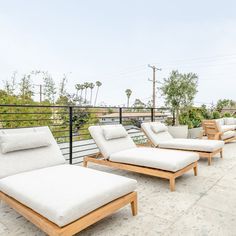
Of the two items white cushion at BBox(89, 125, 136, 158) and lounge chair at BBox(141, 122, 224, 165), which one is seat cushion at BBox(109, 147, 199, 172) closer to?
white cushion at BBox(89, 125, 136, 158)

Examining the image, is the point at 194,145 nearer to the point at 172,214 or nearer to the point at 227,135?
the point at 172,214

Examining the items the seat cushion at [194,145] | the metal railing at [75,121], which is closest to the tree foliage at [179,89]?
the metal railing at [75,121]

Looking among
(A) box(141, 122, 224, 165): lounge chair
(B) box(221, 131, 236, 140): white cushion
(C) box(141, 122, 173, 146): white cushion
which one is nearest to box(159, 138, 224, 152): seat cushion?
(A) box(141, 122, 224, 165): lounge chair

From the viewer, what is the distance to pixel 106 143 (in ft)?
A: 11.1

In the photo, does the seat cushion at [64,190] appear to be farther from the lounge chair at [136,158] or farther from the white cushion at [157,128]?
the white cushion at [157,128]

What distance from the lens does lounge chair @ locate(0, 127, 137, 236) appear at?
146 cm

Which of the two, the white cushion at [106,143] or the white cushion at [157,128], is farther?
the white cushion at [157,128]

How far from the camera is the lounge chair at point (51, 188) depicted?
4.78 feet

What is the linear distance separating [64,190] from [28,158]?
0.98m

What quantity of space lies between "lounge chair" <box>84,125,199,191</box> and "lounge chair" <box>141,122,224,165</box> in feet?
2.37

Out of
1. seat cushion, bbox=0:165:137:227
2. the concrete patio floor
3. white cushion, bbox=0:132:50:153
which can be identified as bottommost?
the concrete patio floor

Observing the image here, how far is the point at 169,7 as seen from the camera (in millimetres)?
7191

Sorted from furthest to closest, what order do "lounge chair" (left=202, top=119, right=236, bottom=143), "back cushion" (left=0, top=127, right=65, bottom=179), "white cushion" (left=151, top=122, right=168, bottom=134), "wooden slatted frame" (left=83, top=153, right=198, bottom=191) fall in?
"lounge chair" (left=202, top=119, right=236, bottom=143) → "white cushion" (left=151, top=122, right=168, bottom=134) → "wooden slatted frame" (left=83, top=153, right=198, bottom=191) → "back cushion" (left=0, top=127, right=65, bottom=179)

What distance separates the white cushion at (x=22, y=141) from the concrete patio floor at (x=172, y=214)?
630 mm
